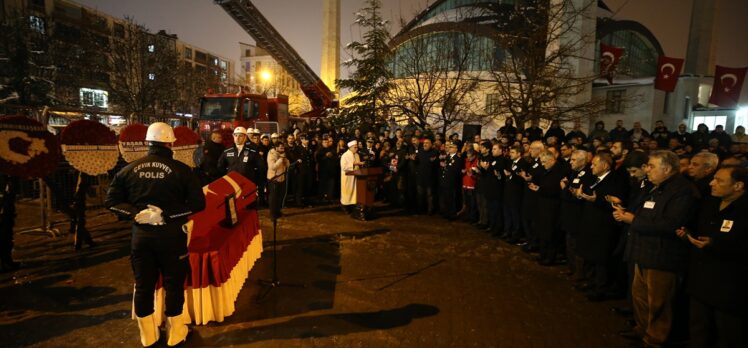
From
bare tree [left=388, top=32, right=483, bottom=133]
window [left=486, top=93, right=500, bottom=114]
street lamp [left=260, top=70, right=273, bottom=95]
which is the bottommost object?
window [left=486, top=93, right=500, bottom=114]

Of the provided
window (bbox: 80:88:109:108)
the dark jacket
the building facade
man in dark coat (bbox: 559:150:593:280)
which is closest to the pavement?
man in dark coat (bbox: 559:150:593:280)

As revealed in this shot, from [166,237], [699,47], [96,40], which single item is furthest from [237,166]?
[699,47]

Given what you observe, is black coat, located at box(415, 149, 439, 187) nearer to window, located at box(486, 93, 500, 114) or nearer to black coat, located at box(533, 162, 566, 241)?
window, located at box(486, 93, 500, 114)

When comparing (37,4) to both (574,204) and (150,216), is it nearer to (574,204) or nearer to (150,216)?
(150,216)

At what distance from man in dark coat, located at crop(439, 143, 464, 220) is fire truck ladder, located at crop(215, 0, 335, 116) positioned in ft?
46.5

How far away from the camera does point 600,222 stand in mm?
4988

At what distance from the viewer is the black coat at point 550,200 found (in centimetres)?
620

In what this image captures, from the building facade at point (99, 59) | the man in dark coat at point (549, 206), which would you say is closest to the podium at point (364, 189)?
the man in dark coat at point (549, 206)

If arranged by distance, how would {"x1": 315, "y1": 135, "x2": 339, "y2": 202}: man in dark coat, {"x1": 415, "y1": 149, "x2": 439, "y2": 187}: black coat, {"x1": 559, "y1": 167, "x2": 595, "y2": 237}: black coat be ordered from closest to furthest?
{"x1": 559, "y1": 167, "x2": 595, "y2": 237}: black coat
{"x1": 415, "y1": 149, "x2": 439, "y2": 187}: black coat
{"x1": 315, "y1": 135, "x2": 339, "y2": 202}: man in dark coat

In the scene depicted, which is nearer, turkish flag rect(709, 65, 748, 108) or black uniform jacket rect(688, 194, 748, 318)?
black uniform jacket rect(688, 194, 748, 318)

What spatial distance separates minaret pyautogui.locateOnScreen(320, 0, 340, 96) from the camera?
37.7m

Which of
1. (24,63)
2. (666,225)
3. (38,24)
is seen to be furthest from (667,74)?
(38,24)

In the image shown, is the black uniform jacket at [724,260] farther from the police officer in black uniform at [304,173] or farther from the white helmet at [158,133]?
the police officer in black uniform at [304,173]

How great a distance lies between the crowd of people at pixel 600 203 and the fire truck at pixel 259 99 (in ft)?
14.1
